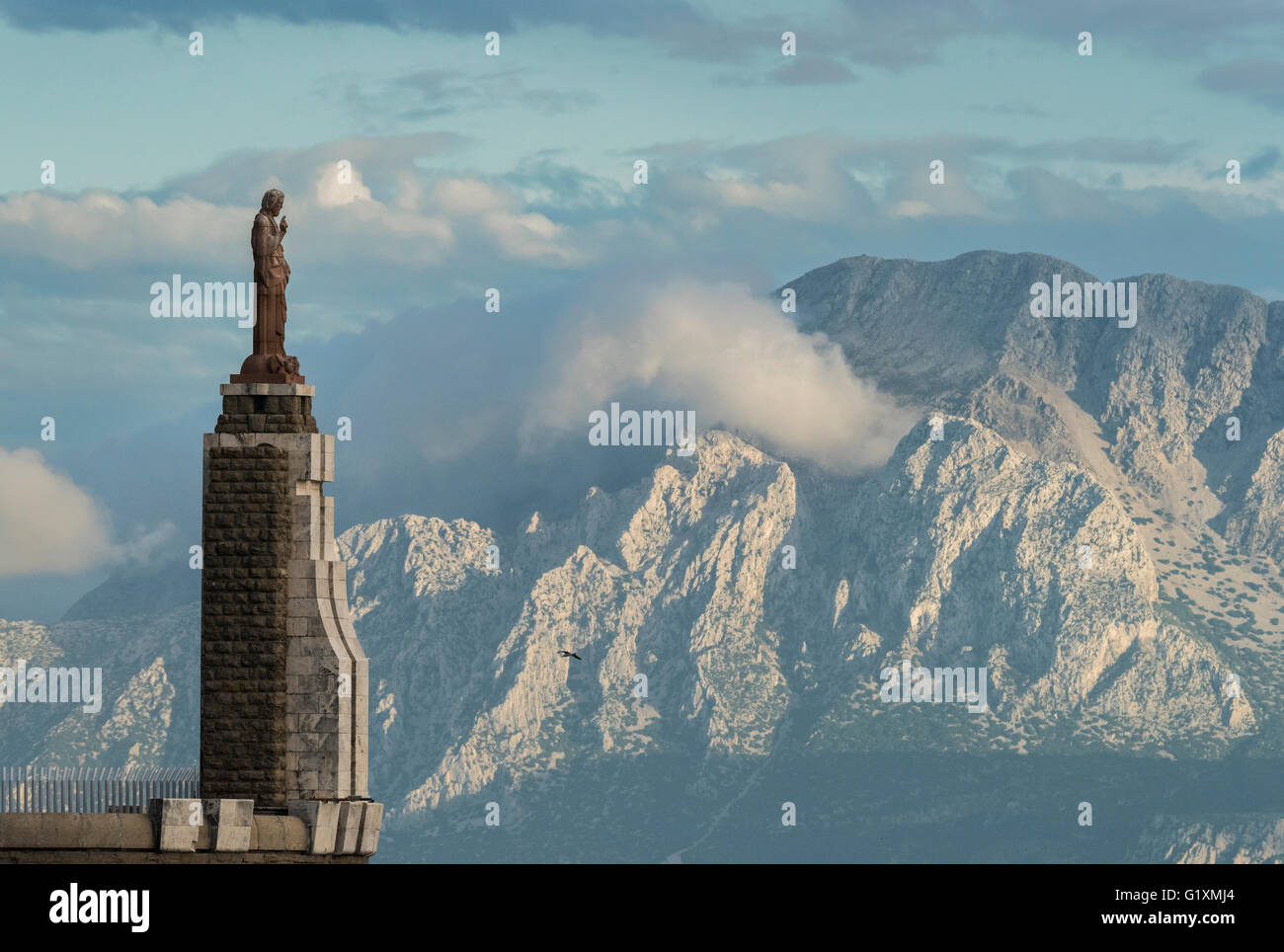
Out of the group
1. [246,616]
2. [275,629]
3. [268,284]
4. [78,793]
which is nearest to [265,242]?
[268,284]

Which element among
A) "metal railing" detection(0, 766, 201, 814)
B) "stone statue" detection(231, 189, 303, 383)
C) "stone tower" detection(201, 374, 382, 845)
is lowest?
"metal railing" detection(0, 766, 201, 814)

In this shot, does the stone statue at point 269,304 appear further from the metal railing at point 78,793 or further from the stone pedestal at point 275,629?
the metal railing at point 78,793

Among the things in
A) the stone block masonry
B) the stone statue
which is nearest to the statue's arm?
the stone statue

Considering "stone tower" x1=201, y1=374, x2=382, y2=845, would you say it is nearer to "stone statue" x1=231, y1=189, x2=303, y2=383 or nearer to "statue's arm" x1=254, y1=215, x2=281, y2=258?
"stone statue" x1=231, y1=189, x2=303, y2=383

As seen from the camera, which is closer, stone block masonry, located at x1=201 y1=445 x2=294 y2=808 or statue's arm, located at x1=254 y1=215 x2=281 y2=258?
stone block masonry, located at x1=201 y1=445 x2=294 y2=808

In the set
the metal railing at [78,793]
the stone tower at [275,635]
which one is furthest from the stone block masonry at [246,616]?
the metal railing at [78,793]
